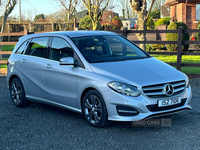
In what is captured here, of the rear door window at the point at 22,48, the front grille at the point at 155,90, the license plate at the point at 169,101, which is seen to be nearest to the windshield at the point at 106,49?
the front grille at the point at 155,90

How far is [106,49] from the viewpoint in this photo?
6.47 meters

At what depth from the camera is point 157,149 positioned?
4.47m

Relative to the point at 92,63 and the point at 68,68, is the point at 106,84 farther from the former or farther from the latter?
the point at 68,68

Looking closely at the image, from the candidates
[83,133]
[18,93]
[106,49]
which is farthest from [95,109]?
[18,93]

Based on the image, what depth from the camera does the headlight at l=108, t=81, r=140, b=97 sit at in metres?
5.04

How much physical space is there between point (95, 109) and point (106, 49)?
148 centimetres

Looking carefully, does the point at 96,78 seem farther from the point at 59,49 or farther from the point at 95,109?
the point at 59,49

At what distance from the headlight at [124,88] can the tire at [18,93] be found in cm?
285

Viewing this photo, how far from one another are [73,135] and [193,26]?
2929 cm

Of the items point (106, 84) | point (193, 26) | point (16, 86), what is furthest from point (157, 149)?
point (193, 26)

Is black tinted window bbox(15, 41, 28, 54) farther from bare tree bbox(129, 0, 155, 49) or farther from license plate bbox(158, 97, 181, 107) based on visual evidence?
bare tree bbox(129, 0, 155, 49)

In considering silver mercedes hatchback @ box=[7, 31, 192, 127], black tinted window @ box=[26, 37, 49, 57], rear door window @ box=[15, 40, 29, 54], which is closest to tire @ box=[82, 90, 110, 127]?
silver mercedes hatchback @ box=[7, 31, 192, 127]

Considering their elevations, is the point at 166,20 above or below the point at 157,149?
above

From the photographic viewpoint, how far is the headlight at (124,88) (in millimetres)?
5035
